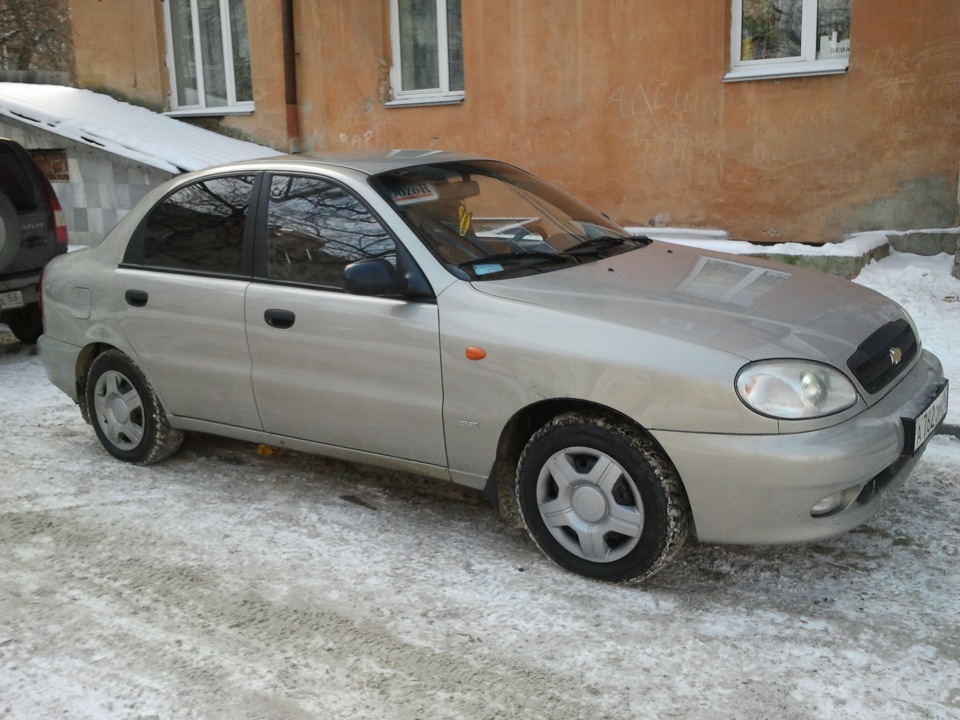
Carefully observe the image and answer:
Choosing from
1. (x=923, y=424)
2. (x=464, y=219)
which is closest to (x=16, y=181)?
(x=464, y=219)

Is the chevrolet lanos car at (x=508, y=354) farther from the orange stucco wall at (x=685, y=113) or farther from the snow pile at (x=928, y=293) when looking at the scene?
the orange stucco wall at (x=685, y=113)

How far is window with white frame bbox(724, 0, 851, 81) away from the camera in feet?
29.4

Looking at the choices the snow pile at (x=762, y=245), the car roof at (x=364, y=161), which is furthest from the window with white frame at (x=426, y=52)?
the car roof at (x=364, y=161)

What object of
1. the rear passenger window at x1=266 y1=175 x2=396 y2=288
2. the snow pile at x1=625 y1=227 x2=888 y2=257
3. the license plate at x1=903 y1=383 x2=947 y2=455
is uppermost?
the rear passenger window at x1=266 y1=175 x2=396 y2=288

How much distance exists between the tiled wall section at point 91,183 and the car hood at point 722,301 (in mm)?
8900

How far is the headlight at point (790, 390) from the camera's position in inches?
132

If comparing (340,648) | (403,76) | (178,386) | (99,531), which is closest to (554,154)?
(403,76)

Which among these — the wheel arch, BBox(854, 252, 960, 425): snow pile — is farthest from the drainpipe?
the wheel arch

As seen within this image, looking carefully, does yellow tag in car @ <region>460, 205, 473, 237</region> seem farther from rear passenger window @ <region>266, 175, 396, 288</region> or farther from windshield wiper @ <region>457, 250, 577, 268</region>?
rear passenger window @ <region>266, 175, 396, 288</region>

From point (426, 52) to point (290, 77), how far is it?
1.96 metres

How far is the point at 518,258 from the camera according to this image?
427 cm

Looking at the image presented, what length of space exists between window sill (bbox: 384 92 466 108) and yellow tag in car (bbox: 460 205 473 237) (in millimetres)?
7063

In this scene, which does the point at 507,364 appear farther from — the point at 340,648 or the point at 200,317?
the point at 200,317

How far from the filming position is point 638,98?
9.84 meters
